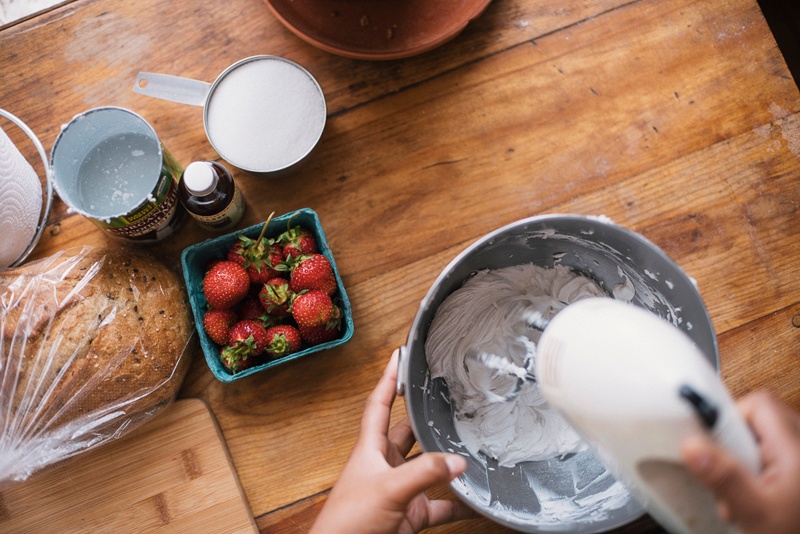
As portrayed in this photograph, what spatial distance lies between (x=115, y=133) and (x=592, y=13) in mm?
746

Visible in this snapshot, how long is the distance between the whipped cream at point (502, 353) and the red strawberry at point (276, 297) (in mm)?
209

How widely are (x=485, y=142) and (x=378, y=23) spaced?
239mm

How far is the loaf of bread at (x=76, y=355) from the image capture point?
78 cm

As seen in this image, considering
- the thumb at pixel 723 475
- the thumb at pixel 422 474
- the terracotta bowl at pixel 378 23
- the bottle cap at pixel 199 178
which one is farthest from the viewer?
the terracotta bowl at pixel 378 23

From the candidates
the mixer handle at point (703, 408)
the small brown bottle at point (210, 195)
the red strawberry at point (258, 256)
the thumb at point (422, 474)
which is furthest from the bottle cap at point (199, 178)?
the mixer handle at point (703, 408)

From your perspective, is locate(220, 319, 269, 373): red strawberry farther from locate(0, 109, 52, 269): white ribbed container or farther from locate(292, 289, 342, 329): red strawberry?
locate(0, 109, 52, 269): white ribbed container

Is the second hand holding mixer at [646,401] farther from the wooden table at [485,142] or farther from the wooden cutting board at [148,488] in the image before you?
the wooden cutting board at [148,488]

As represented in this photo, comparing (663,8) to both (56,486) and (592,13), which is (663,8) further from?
(56,486)

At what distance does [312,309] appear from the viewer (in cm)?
80

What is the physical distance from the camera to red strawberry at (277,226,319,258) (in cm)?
85

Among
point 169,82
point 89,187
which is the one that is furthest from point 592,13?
point 89,187

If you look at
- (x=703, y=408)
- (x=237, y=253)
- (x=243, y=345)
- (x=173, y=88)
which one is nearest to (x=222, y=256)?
(x=237, y=253)

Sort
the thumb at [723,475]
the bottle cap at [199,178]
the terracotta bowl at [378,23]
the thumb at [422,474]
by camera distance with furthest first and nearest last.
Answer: the terracotta bowl at [378,23], the bottle cap at [199,178], the thumb at [422,474], the thumb at [723,475]

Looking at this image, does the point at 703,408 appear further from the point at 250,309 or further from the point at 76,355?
the point at 76,355
